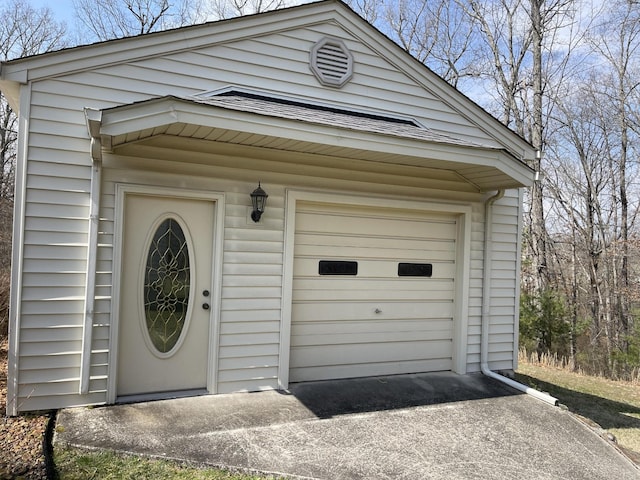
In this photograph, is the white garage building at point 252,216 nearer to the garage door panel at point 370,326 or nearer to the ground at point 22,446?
the garage door panel at point 370,326

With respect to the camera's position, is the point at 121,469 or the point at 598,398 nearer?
the point at 121,469

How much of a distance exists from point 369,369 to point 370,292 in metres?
0.92

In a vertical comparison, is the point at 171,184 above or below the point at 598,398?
above

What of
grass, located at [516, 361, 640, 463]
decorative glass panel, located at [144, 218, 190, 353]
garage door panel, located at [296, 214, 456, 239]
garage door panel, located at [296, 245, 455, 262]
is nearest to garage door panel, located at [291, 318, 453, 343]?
garage door panel, located at [296, 245, 455, 262]

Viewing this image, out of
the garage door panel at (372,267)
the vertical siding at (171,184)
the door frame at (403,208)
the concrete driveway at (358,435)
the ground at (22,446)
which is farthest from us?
the garage door panel at (372,267)

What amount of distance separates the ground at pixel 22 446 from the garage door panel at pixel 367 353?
246 centimetres

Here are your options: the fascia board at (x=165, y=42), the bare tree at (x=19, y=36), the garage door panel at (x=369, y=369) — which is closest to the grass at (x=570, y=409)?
the garage door panel at (x=369, y=369)

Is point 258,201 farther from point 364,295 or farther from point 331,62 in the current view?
point 331,62

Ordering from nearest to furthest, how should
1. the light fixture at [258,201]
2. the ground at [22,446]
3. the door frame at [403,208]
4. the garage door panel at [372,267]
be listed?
1. the ground at [22,446]
2. the light fixture at [258,201]
3. the door frame at [403,208]
4. the garage door panel at [372,267]

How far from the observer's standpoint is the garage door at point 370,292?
17.0ft

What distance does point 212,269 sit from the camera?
15.2ft

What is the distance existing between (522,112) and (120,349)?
15.0 m

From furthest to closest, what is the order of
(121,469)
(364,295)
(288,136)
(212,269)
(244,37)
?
(364,295) → (244,37) → (212,269) → (288,136) → (121,469)

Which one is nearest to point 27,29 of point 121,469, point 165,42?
point 165,42
